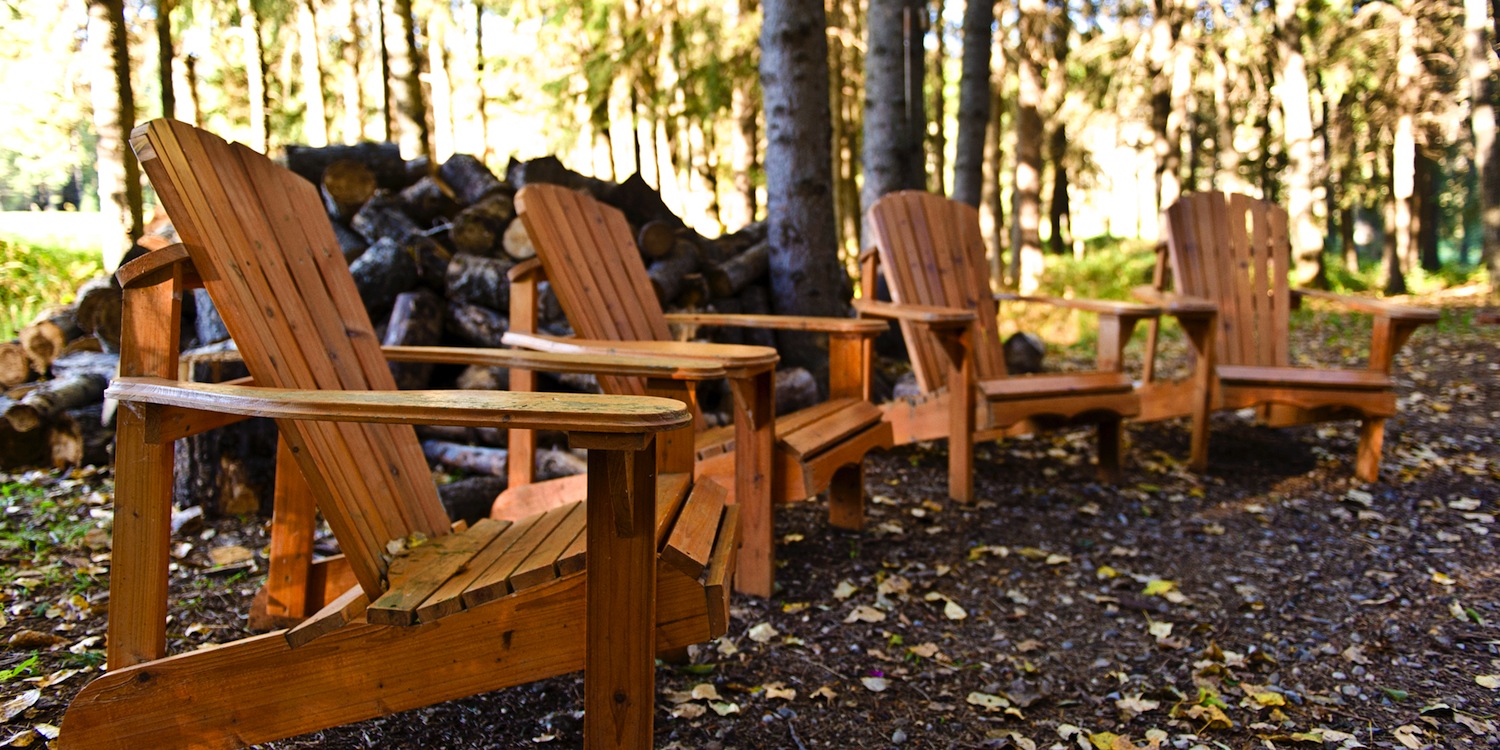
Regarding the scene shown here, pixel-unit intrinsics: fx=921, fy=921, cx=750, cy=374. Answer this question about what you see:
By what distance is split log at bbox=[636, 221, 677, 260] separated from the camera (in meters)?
4.71

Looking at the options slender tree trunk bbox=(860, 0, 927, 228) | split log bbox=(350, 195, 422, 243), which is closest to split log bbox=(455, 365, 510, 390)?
split log bbox=(350, 195, 422, 243)

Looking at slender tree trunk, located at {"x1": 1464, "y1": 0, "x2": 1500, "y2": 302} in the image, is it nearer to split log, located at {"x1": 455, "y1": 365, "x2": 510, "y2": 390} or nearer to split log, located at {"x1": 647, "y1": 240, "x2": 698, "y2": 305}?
split log, located at {"x1": 647, "y1": 240, "x2": 698, "y2": 305}

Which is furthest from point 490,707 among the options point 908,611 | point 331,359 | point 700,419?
point 700,419

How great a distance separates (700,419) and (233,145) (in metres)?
1.73

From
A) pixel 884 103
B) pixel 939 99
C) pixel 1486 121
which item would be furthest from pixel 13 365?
pixel 1486 121

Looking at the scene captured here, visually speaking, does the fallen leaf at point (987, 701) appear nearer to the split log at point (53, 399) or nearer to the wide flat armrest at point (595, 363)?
the wide flat armrest at point (595, 363)

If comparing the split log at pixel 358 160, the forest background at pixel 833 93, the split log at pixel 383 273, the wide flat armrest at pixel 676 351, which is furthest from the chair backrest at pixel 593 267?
the split log at pixel 358 160

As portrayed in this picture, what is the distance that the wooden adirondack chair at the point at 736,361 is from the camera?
2.61 metres

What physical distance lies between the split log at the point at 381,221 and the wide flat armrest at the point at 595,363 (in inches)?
87.5

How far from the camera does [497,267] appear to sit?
4211 mm

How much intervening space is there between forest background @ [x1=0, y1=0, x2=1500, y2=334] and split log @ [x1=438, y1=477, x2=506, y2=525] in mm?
2114

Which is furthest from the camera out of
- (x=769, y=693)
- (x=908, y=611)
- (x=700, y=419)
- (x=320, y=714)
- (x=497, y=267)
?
(x=497, y=267)

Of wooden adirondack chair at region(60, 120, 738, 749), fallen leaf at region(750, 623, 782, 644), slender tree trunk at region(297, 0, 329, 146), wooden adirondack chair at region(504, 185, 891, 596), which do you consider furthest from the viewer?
slender tree trunk at region(297, 0, 329, 146)

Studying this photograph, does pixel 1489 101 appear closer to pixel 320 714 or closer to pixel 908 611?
pixel 908 611
